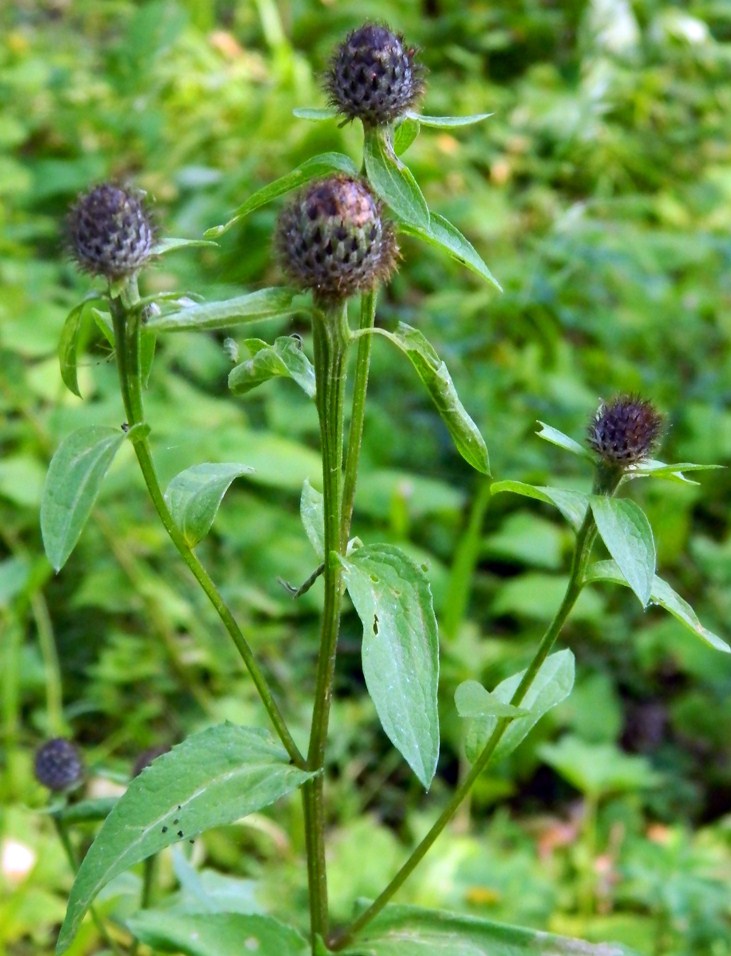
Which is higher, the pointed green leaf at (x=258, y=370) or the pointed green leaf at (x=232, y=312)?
the pointed green leaf at (x=232, y=312)

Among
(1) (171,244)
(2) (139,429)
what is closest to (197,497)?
(2) (139,429)

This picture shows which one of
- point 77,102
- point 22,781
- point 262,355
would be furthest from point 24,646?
point 77,102

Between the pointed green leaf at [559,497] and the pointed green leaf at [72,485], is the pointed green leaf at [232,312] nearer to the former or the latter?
the pointed green leaf at [72,485]

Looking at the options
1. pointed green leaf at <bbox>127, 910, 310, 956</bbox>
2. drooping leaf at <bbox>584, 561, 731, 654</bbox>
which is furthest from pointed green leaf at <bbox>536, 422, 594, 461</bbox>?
pointed green leaf at <bbox>127, 910, 310, 956</bbox>

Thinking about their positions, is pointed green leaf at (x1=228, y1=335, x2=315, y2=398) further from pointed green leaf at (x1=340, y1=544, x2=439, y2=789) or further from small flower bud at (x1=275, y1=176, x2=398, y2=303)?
pointed green leaf at (x1=340, y1=544, x2=439, y2=789)

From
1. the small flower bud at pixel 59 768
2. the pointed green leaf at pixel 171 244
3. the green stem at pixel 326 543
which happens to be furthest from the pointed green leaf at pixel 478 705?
the small flower bud at pixel 59 768
